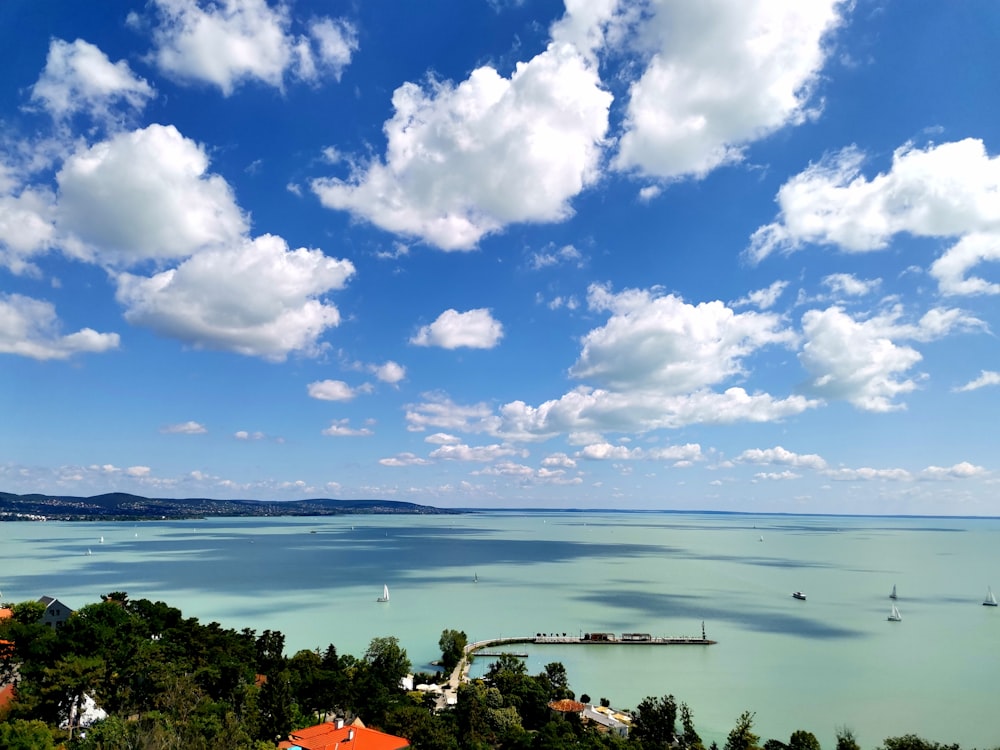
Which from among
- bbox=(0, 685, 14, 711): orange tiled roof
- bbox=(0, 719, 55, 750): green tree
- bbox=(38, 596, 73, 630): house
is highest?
bbox=(0, 719, 55, 750): green tree

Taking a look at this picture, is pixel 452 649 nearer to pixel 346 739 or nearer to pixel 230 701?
pixel 230 701

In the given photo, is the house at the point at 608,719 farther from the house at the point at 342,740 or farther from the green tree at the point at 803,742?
the house at the point at 342,740

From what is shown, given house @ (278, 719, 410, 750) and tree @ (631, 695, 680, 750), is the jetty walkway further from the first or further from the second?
house @ (278, 719, 410, 750)

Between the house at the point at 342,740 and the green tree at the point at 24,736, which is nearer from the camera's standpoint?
the green tree at the point at 24,736

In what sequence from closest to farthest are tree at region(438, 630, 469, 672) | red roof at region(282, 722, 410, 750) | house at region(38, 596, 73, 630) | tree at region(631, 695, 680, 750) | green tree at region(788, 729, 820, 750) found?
red roof at region(282, 722, 410, 750) → green tree at region(788, 729, 820, 750) → tree at region(631, 695, 680, 750) → house at region(38, 596, 73, 630) → tree at region(438, 630, 469, 672)

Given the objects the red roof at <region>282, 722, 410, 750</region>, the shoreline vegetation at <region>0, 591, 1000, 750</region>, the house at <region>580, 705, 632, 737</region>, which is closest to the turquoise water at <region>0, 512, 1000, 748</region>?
the house at <region>580, 705, 632, 737</region>

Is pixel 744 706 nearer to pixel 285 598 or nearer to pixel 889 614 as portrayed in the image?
pixel 889 614

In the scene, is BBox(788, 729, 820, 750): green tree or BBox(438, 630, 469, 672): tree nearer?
BBox(788, 729, 820, 750): green tree

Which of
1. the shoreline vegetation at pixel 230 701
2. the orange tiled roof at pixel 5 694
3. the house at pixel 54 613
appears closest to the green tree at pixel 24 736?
the shoreline vegetation at pixel 230 701
